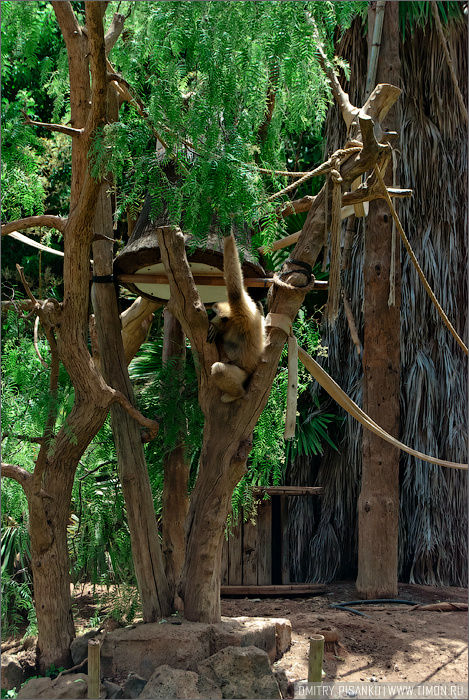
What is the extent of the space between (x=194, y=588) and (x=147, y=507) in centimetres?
83

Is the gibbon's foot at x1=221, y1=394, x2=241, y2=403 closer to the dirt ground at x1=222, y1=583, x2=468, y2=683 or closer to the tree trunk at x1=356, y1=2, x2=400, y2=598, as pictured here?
the dirt ground at x1=222, y1=583, x2=468, y2=683

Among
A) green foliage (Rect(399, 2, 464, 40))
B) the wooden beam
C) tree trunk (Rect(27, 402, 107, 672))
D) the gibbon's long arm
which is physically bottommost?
tree trunk (Rect(27, 402, 107, 672))

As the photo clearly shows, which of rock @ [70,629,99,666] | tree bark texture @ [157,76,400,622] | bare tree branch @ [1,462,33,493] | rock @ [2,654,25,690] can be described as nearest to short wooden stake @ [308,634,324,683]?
tree bark texture @ [157,76,400,622]

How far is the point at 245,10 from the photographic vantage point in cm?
422

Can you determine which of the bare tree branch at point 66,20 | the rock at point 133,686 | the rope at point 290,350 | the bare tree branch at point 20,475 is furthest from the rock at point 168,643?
the bare tree branch at point 66,20

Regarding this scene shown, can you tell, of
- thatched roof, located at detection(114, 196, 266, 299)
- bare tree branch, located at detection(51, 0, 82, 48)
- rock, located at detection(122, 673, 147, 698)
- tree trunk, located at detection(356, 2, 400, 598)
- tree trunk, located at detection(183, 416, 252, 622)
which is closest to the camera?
rock, located at detection(122, 673, 147, 698)

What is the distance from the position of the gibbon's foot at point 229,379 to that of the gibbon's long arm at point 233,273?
1.52ft

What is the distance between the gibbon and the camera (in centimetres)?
477

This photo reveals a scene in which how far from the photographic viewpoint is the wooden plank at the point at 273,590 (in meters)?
7.82

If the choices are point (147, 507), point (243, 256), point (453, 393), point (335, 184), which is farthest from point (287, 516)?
point (335, 184)

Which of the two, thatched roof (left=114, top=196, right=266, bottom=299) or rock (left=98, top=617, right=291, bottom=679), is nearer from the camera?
rock (left=98, top=617, right=291, bottom=679)

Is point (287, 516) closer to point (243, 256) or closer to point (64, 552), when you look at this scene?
point (64, 552)

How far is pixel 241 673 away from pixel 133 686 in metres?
0.72

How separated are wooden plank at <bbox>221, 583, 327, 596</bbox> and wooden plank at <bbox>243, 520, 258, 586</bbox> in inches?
5.3
